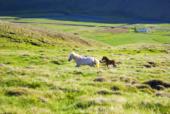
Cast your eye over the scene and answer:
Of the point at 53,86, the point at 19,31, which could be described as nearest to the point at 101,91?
the point at 53,86

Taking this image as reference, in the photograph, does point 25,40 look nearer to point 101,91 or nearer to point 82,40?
point 82,40

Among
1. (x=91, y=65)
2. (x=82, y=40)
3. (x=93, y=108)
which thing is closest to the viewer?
(x=93, y=108)

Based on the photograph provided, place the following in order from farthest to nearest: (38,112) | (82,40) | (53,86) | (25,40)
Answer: (82,40) → (25,40) → (53,86) → (38,112)

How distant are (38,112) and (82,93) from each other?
4725 millimetres

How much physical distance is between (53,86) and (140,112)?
600 cm

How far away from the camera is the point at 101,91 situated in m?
16.6

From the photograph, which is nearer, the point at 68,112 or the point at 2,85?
the point at 68,112

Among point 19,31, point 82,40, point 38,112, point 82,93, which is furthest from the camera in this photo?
point 82,40

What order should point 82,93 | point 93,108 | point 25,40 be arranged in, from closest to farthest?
1. point 93,108
2. point 82,93
3. point 25,40

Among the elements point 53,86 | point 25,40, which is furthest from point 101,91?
point 25,40

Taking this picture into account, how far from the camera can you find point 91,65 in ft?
108

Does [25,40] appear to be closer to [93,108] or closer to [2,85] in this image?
[2,85]

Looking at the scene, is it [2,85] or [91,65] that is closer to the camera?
[2,85]

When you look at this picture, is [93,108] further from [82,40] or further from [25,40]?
[82,40]
